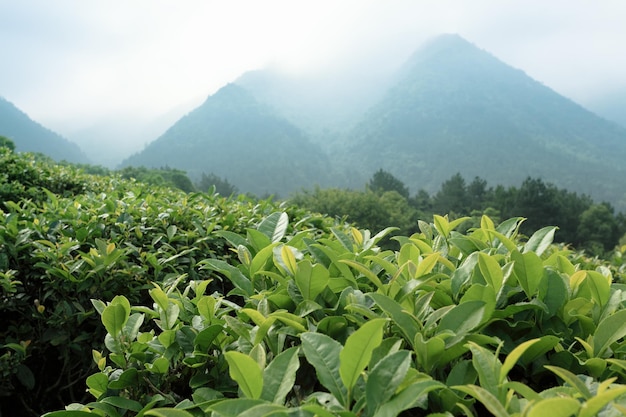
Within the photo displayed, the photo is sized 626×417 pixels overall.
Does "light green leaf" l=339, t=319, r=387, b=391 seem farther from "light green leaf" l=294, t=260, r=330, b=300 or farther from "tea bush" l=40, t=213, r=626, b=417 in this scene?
"light green leaf" l=294, t=260, r=330, b=300

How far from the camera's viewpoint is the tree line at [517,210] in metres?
29.6

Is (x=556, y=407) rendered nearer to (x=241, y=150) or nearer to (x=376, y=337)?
(x=376, y=337)

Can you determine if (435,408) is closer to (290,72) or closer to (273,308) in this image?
(273,308)

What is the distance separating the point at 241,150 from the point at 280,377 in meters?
117

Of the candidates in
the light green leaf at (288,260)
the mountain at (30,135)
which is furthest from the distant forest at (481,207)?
the mountain at (30,135)

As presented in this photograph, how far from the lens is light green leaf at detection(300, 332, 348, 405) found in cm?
68

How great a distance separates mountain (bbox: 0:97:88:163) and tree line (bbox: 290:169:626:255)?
9743 cm

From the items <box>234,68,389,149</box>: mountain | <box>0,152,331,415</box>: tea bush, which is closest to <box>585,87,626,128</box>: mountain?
<box>234,68,389,149</box>: mountain

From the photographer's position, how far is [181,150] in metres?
116

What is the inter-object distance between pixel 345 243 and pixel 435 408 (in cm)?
65

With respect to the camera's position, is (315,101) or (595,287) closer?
(595,287)

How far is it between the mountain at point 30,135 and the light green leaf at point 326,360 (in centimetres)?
12225

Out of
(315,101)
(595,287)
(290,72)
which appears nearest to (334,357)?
(595,287)

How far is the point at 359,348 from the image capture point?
0.65m
